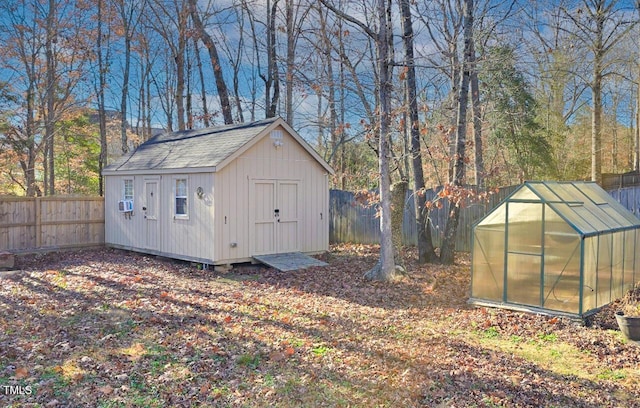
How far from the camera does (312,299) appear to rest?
906 cm

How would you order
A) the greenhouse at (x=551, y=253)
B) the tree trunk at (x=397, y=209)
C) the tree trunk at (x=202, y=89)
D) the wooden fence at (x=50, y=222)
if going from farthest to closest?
the tree trunk at (x=202, y=89)
the wooden fence at (x=50, y=222)
the tree trunk at (x=397, y=209)
the greenhouse at (x=551, y=253)

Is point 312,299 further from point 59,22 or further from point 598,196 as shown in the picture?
point 59,22

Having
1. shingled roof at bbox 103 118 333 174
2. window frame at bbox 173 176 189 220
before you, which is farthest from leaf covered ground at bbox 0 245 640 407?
shingled roof at bbox 103 118 333 174

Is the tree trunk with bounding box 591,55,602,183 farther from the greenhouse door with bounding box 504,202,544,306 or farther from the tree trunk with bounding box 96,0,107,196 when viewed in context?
the tree trunk with bounding box 96,0,107,196

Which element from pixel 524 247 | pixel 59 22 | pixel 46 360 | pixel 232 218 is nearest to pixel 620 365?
pixel 524 247

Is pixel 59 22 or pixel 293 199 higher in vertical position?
pixel 59 22

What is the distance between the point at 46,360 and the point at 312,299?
4.56m

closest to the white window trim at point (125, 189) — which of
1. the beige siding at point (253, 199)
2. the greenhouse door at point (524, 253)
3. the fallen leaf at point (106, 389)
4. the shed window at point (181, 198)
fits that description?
the shed window at point (181, 198)

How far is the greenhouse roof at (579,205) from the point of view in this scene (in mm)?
7812

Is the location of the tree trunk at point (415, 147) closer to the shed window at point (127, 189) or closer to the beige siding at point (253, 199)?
the beige siding at point (253, 199)

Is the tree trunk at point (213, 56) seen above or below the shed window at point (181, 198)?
above

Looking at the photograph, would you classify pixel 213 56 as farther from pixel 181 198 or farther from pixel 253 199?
pixel 253 199

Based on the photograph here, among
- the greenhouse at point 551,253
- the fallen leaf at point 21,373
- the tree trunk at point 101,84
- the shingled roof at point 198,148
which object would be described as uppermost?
the tree trunk at point 101,84

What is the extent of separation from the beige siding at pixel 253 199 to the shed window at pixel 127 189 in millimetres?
4528
